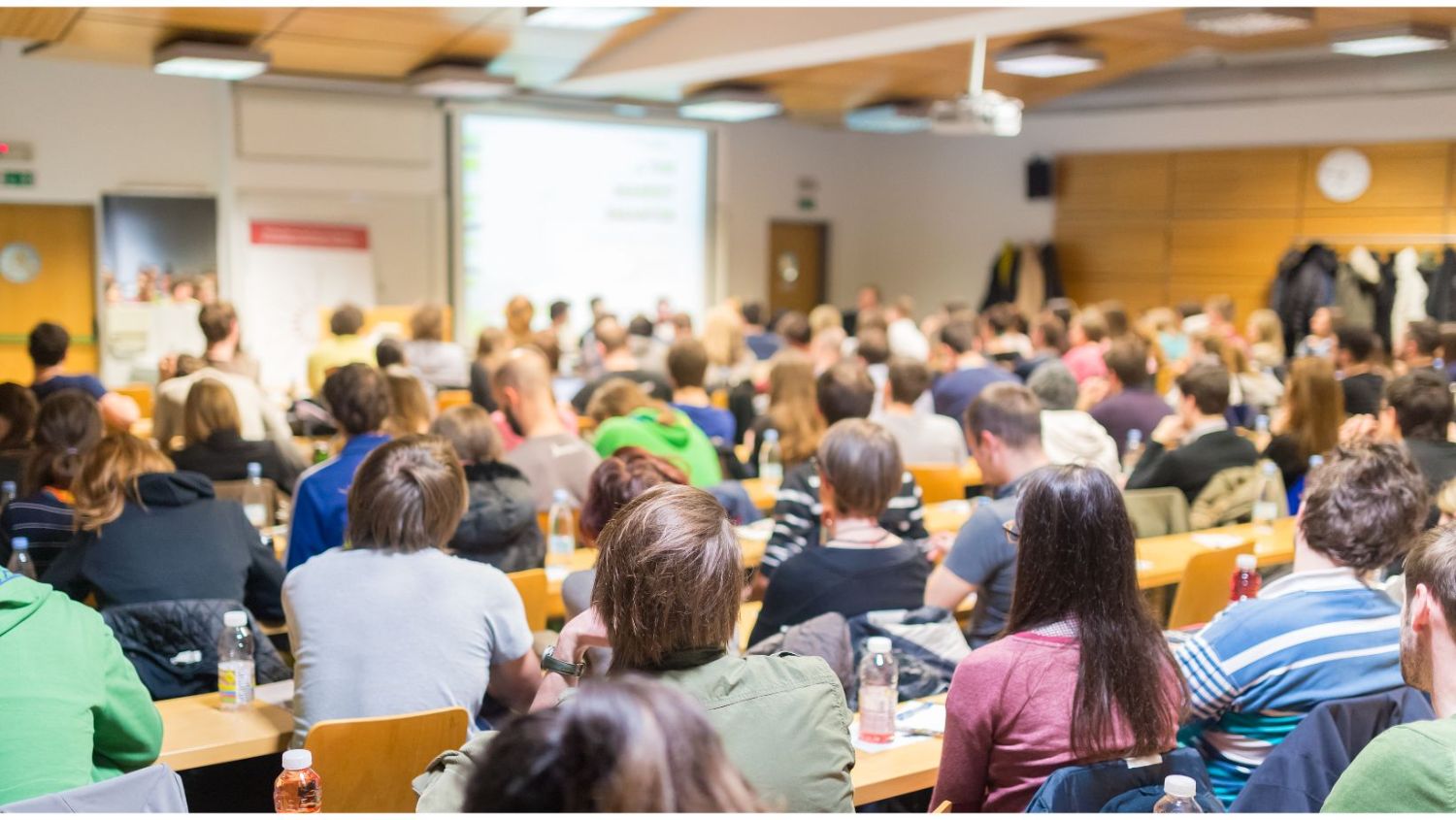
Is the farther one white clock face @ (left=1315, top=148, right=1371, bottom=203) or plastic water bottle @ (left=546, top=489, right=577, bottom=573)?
white clock face @ (left=1315, top=148, right=1371, bottom=203)

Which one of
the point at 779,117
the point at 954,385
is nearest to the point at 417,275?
the point at 779,117

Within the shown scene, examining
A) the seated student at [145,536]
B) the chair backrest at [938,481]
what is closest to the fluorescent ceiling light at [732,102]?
the chair backrest at [938,481]

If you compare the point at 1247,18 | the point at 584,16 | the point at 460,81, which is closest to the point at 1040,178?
the point at 460,81

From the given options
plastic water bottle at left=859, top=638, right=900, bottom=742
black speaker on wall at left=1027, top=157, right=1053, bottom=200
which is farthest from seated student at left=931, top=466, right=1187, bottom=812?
black speaker on wall at left=1027, top=157, right=1053, bottom=200

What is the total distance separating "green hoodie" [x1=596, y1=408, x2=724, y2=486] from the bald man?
0.58ft

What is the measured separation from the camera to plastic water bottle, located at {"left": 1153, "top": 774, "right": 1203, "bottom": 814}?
2041 mm

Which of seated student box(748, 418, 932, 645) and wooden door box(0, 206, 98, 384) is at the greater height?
wooden door box(0, 206, 98, 384)

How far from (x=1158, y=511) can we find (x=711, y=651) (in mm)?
3606

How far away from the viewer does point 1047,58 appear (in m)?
7.78

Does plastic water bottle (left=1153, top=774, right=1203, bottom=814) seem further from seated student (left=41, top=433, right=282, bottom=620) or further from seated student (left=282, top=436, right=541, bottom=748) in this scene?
seated student (left=41, top=433, right=282, bottom=620)

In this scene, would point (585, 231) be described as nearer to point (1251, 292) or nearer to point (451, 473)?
point (1251, 292)

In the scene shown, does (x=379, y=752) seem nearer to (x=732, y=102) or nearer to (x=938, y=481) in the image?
(x=938, y=481)

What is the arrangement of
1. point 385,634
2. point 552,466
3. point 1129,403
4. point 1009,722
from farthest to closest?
1. point 1129,403
2. point 552,466
3. point 385,634
4. point 1009,722

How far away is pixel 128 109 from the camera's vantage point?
10.2 metres
